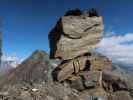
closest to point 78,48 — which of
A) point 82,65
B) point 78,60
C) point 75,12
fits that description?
point 78,60

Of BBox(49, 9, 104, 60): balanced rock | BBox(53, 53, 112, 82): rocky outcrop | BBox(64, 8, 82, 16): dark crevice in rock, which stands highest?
BBox(64, 8, 82, 16): dark crevice in rock

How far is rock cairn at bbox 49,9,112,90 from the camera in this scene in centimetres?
3894

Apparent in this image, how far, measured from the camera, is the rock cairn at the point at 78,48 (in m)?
38.9

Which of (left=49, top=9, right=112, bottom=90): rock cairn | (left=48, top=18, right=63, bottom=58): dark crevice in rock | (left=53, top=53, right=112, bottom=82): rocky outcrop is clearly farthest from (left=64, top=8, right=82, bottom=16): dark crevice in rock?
(left=53, top=53, right=112, bottom=82): rocky outcrop

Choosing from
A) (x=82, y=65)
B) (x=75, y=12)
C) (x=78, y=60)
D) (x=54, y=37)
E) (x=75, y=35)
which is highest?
(x=75, y=12)

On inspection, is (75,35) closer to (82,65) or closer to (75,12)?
(75,12)

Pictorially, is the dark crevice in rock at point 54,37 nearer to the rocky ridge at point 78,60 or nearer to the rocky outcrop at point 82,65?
the rocky ridge at point 78,60

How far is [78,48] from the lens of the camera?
39.7 m

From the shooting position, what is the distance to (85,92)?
38906 mm

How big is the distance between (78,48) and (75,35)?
201 centimetres

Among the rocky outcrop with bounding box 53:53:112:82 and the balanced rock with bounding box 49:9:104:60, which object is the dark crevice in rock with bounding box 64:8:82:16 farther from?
the rocky outcrop with bounding box 53:53:112:82

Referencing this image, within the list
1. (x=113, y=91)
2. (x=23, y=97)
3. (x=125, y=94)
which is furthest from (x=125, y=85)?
(x=23, y=97)

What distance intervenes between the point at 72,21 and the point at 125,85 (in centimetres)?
1483

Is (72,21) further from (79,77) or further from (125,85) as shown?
(125,85)
